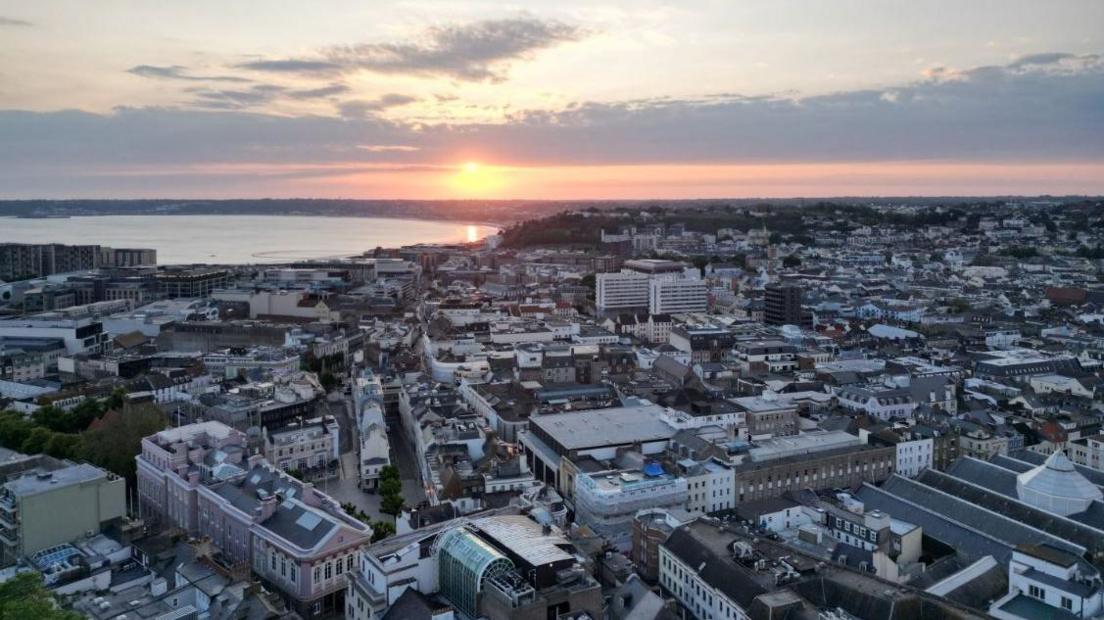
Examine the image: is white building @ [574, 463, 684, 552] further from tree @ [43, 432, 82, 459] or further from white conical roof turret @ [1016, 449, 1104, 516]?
tree @ [43, 432, 82, 459]

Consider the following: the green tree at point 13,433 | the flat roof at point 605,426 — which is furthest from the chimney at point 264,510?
the green tree at point 13,433

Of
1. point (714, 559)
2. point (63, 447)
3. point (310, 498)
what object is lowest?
point (63, 447)

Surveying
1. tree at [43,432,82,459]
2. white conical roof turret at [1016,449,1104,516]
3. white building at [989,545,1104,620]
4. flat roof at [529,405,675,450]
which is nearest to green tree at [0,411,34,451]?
tree at [43,432,82,459]

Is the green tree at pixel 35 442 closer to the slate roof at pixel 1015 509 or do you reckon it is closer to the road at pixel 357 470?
the road at pixel 357 470

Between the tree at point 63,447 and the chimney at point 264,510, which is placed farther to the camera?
the tree at point 63,447

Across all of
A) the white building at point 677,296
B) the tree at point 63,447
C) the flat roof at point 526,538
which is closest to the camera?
the flat roof at point 526,538

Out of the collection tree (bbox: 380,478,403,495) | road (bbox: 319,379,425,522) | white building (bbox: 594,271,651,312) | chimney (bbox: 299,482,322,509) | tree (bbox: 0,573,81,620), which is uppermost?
white building (bbox: 594,271,651,312)

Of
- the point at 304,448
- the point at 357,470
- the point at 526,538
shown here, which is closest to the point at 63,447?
the point at 304,448

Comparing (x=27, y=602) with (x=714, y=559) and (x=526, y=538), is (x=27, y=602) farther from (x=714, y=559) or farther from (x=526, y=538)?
(x=714, y=559)
